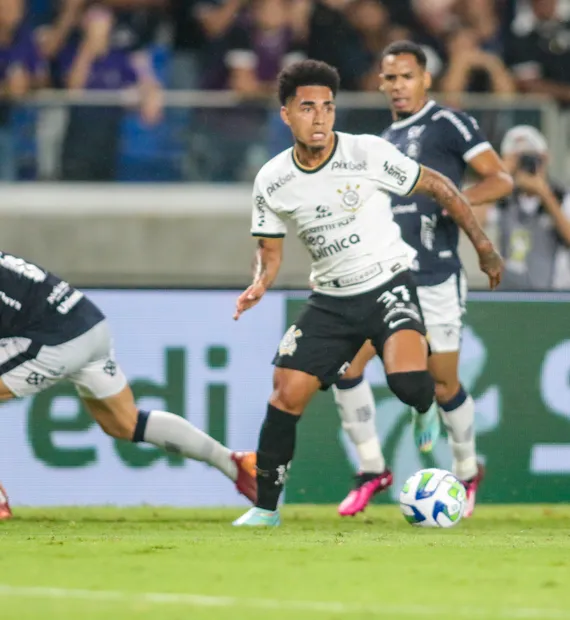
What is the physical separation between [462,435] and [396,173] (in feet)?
6.51

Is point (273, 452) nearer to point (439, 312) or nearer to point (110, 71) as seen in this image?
point (439, 312)

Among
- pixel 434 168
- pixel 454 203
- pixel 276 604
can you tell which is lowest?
pixel 276 604

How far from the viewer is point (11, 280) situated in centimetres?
816

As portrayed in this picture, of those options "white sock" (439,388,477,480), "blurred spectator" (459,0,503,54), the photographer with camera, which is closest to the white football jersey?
"white sock" (439,388,477,480)

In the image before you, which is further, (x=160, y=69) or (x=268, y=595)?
(x=160, y=69)

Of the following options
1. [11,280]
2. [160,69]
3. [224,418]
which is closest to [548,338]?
[224,418]

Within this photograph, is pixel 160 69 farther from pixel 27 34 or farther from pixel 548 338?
pixel 548 338

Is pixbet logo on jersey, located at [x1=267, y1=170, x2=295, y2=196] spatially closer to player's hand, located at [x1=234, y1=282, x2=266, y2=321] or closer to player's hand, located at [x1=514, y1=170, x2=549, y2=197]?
player's hand, located at [x1=234, y1=282, x2=266, y2=321]

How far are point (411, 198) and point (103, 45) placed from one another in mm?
5239

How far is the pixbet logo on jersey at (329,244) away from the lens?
26.1 feet

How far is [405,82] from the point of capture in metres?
8.90

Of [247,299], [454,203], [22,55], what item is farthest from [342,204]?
[22,55]

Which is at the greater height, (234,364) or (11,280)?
(11,280)

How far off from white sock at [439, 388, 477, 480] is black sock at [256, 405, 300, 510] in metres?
1.50
